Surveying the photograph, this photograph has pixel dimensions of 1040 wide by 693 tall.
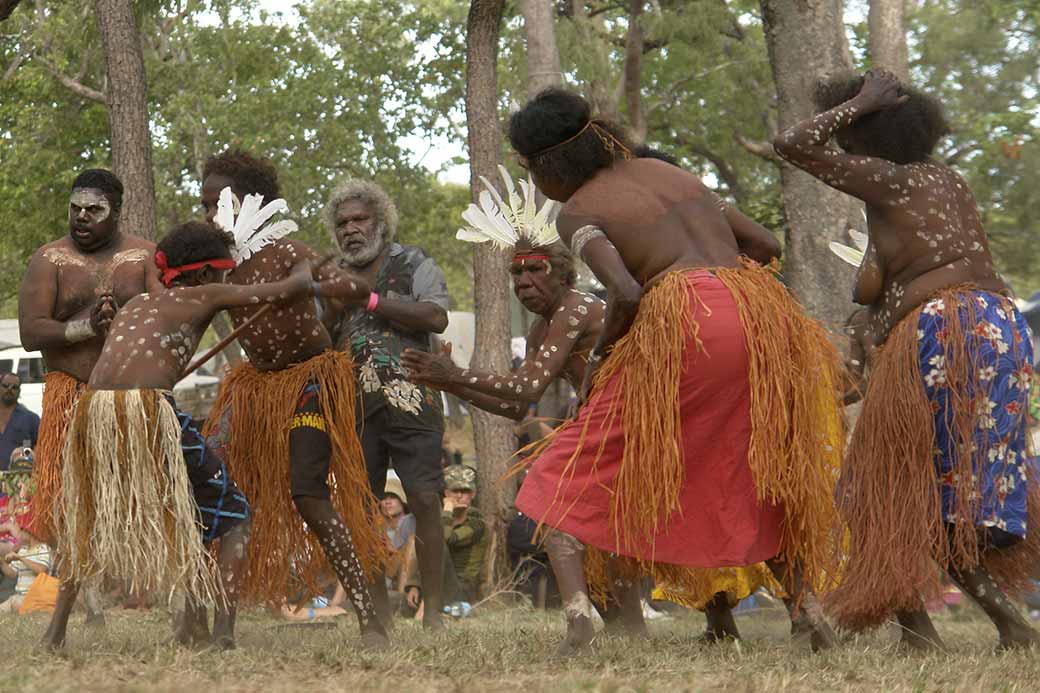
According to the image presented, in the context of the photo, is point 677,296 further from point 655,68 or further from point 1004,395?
point 655,68

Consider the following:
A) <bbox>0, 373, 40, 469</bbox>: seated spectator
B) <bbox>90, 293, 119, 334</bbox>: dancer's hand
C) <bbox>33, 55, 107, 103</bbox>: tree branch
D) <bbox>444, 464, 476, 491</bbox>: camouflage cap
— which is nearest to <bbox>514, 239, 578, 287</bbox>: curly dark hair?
<bbox>90, 293, 119, 334</bbox>: dancer's hand

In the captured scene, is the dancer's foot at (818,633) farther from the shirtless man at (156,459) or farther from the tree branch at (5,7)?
the tree branch at (5,7)

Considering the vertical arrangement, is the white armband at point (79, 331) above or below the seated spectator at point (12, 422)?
above

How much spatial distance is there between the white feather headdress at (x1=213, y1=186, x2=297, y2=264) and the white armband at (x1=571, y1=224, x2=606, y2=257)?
4.43ft

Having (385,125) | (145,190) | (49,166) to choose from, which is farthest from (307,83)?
(145,190)

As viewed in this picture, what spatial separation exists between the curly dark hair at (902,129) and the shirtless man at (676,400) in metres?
0.65

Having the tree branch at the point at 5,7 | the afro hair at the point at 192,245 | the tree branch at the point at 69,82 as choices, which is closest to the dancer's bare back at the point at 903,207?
the afro hair at the point at 192,245

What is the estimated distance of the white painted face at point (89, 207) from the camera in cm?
562

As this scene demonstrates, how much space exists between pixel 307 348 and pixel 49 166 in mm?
16618

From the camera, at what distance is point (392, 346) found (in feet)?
19.9

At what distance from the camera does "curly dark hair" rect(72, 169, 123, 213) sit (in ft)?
18.6

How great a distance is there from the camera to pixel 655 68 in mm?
22469

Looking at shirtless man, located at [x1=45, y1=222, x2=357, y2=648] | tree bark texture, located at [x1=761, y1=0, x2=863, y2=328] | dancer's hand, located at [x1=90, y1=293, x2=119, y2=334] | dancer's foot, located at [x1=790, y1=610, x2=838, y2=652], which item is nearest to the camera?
dancer's foot, located at [x1=790, y1=610, x2=838, y2=652]

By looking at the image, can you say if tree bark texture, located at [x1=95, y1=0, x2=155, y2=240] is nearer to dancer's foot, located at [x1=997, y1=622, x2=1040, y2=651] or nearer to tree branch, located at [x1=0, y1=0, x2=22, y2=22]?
tree branch, located at [x1=0, y1=0, x2=22, y2=22]
